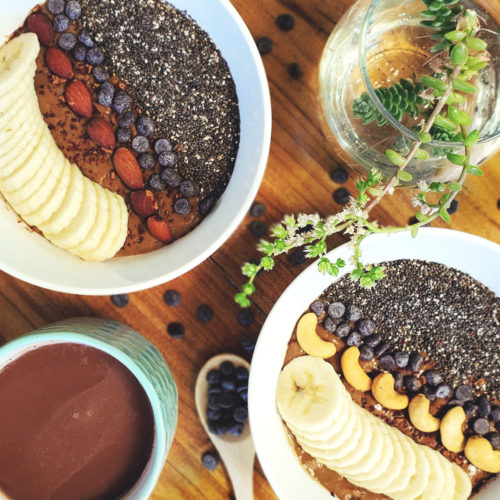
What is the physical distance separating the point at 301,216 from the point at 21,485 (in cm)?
62

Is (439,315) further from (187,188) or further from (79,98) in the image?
(79,98)

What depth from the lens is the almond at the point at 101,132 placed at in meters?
0.94

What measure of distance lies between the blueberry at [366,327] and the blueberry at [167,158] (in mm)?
419

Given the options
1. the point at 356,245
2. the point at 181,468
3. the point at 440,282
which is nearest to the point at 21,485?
the point at 181,468

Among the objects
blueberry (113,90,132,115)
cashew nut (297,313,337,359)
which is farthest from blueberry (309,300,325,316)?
blueberry (113,90,132,115)

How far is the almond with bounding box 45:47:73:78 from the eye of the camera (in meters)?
0.94

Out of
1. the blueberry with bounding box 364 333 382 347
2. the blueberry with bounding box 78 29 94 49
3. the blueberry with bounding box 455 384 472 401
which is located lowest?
the blueberry with bounding box 455 384 472 401

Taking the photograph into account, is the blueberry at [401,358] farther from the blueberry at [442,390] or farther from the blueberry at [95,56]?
the blueberry at [95,56]

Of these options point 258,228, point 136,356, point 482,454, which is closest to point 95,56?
point 258,228

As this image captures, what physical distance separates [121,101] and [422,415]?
2.40 feet

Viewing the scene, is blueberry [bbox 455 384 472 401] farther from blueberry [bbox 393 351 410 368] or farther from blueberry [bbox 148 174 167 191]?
blueberry [bbox 148 174 167 191]

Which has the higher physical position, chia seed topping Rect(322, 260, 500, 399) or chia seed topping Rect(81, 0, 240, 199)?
chia seed topping Rect(81, 0, 240, 199)

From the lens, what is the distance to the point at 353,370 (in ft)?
3.21

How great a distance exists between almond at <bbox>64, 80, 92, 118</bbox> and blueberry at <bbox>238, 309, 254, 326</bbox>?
0.42m
